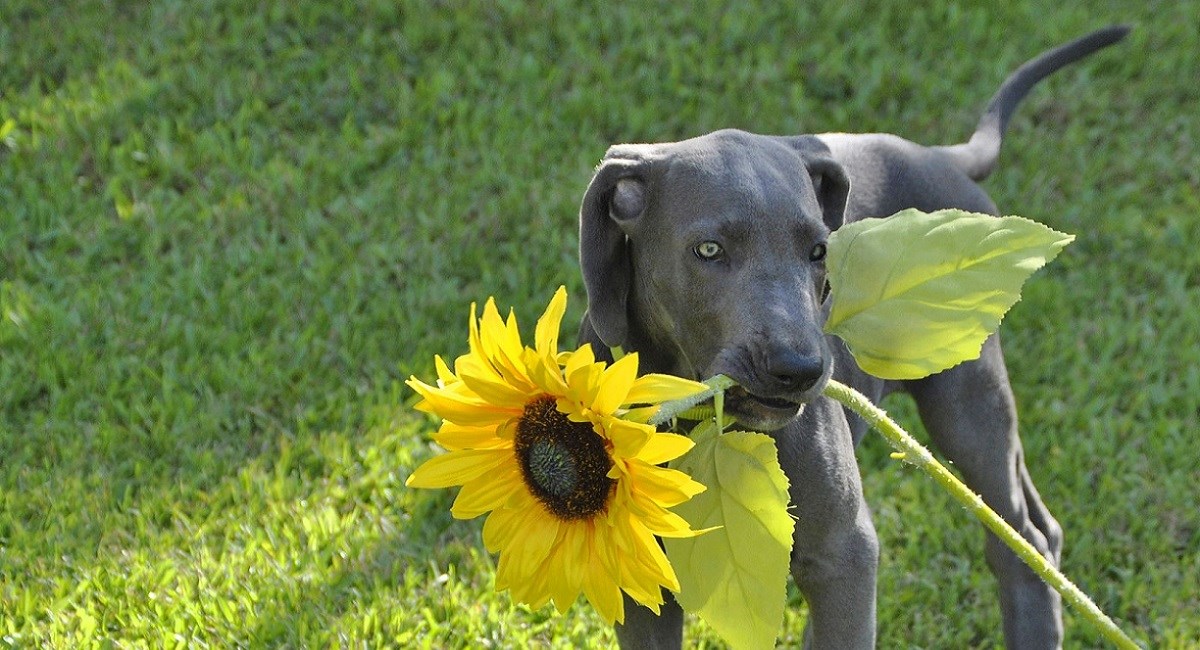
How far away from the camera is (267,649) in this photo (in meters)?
4.12

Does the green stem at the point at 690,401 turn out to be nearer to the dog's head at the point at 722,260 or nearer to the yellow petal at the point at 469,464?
the dog's head at the point at 722,260

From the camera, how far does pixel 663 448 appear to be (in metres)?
2.10

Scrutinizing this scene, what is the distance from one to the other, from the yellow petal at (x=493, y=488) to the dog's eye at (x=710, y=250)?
0.77 m

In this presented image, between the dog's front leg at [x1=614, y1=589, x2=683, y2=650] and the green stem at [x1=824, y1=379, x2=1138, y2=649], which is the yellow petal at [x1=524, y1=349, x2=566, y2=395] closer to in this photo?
the green stem at [x1=824, y1=379, x2=1138, y2=649]

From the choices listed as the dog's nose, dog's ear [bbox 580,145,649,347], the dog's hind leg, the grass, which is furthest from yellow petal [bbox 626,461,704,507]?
the grass

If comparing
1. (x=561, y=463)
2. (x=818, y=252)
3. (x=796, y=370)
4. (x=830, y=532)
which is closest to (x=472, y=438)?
(x=561, y=463)

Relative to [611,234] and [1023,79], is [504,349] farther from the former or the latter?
[1023,79]

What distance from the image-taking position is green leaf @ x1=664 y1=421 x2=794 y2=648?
2.20 meters

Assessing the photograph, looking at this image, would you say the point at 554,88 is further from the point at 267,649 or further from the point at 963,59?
the point at 267,649

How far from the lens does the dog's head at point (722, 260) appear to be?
264 centimetres

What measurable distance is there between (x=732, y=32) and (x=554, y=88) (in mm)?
929

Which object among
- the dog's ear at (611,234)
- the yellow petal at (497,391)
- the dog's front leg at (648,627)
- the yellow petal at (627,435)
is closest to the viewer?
the yellow petal at (627,435)

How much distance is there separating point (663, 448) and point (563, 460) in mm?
Answer: 163

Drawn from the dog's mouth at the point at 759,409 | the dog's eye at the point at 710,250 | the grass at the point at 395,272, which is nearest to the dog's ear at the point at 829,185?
the dog's eye at the point at 710,250
